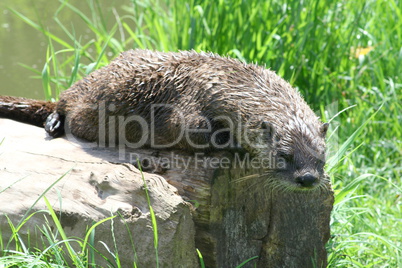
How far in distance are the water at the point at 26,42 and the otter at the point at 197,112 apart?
2.48 meters

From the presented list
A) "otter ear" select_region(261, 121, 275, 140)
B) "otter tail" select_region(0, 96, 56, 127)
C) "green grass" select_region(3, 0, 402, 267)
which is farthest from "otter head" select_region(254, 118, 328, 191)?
"otter tail" select_region(0, 96, 56, 127)

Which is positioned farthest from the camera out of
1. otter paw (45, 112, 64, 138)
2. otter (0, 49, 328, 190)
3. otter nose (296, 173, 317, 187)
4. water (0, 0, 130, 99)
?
water (0, 0, 130, 99)

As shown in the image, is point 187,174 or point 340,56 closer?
point 187,174

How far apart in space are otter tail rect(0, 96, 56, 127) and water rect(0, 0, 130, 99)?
2.09 meters

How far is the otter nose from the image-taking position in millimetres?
Result: 2676

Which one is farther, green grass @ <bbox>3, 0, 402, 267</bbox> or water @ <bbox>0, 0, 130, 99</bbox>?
water @ <bbox>0, 0, 130, 99</bbox>

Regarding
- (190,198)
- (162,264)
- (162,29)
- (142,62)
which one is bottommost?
(162,264)

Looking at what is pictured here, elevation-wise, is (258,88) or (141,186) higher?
(258,88)

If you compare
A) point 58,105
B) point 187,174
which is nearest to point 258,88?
point 187,174

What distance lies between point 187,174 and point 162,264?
47cm

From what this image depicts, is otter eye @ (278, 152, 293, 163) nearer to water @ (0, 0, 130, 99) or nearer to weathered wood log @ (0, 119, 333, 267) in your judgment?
weathered wood log @ (0, 119, 333, 267)

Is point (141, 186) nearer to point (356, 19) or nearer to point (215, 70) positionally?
point (215, 70)

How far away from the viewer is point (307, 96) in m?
4.64

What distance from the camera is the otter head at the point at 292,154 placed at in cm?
274
